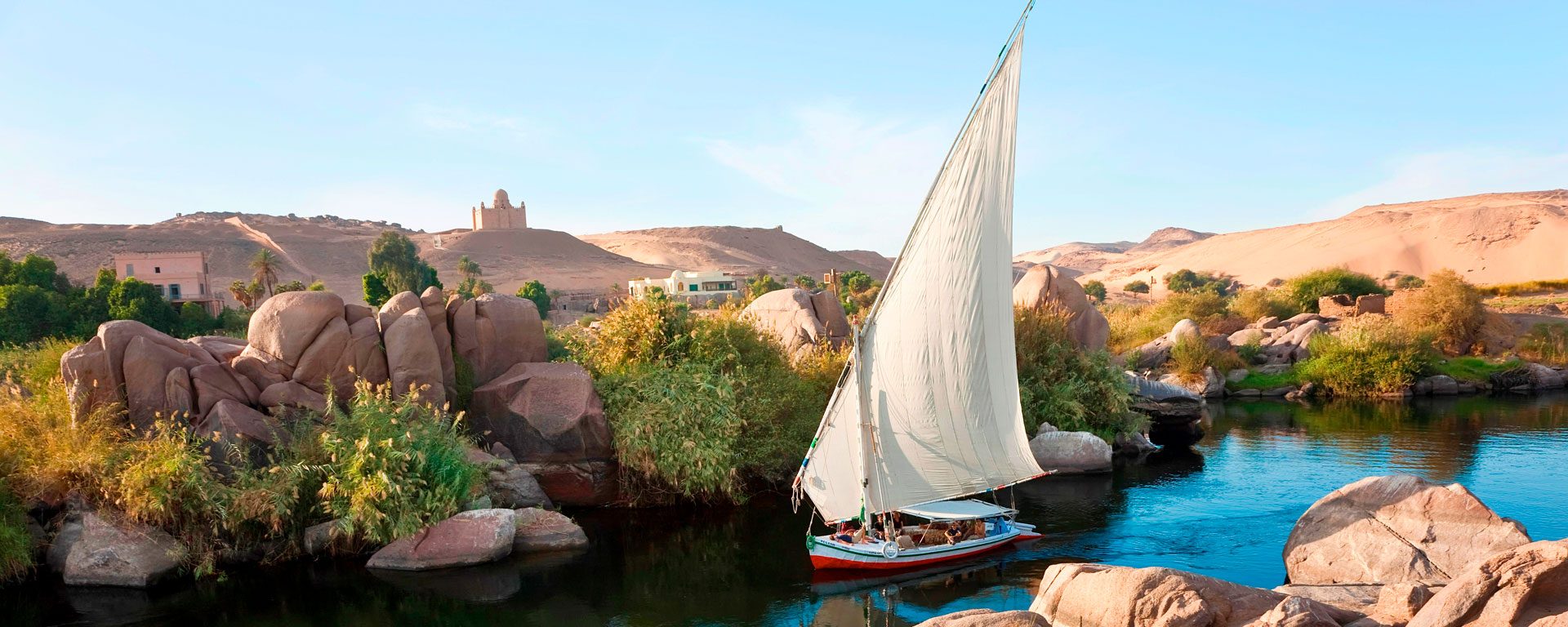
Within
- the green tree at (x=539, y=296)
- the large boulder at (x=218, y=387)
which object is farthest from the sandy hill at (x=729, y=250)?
the large boulder at (x=218, y=387)

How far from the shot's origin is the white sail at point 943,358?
13.7m

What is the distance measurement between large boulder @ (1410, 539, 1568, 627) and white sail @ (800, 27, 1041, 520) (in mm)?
7000

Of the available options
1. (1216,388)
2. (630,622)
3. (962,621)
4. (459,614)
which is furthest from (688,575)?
(1216,388)

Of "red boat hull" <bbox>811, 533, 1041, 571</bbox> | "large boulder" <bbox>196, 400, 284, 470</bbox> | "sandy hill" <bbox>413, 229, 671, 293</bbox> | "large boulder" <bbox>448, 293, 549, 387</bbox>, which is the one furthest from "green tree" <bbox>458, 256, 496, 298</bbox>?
"red boat hull" <bbox>811, 533, 1041, 571</bbox>

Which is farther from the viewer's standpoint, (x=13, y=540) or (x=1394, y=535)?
(x=13, y=540)

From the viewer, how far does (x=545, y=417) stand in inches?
752

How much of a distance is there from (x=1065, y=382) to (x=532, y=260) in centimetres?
11165

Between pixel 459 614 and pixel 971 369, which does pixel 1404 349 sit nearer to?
pixel 971 369

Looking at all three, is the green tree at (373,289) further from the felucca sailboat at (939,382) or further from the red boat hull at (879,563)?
the felucca sailboat at (939,382)

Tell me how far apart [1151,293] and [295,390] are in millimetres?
Answer: 95765

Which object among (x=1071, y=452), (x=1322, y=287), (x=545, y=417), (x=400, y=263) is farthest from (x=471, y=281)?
(x=1071, y=452)

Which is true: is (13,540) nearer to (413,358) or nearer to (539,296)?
(413,358)

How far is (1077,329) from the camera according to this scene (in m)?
29.0

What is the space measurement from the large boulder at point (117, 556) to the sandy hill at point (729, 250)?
11956 cm
